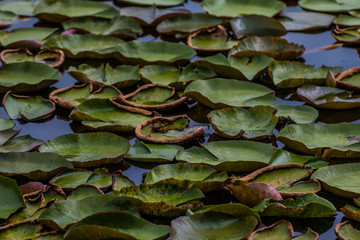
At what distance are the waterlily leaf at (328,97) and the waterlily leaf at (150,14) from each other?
852 millimetres

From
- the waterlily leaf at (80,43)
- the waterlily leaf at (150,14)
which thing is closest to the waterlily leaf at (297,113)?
the waterlily leaf at (80,43)

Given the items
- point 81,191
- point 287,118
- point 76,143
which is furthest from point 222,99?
point 81,191

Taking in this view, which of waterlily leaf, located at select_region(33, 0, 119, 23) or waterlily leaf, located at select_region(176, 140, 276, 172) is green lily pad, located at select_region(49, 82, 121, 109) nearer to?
waterlily leaf, located at select_region(176, 140, 276, 172)

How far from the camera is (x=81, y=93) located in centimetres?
189

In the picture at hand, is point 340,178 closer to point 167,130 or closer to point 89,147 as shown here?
point 167,130

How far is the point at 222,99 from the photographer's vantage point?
1.83 m

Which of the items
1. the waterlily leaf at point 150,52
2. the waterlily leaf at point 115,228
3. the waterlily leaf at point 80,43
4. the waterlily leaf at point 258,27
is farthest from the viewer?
the waterlily leaf at point 258,27

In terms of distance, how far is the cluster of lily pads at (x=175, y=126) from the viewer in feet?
4.16

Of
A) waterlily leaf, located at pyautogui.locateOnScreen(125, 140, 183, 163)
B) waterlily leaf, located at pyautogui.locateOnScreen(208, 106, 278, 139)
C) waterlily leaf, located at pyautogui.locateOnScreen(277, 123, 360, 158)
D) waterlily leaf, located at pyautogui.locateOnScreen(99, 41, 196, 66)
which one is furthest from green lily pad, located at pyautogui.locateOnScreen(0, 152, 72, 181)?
waterlily leaf, located at pyautogui.locateOnScreen(99, 41, 196, 66)

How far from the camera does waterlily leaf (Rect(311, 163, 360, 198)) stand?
1.35m

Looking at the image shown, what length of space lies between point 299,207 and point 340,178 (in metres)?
0.20

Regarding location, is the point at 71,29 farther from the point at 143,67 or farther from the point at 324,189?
the point at 324,189

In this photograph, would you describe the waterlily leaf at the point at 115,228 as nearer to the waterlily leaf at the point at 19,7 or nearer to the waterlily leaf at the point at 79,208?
the waterlily leaf at the point at 79,208

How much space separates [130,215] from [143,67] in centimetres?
88
